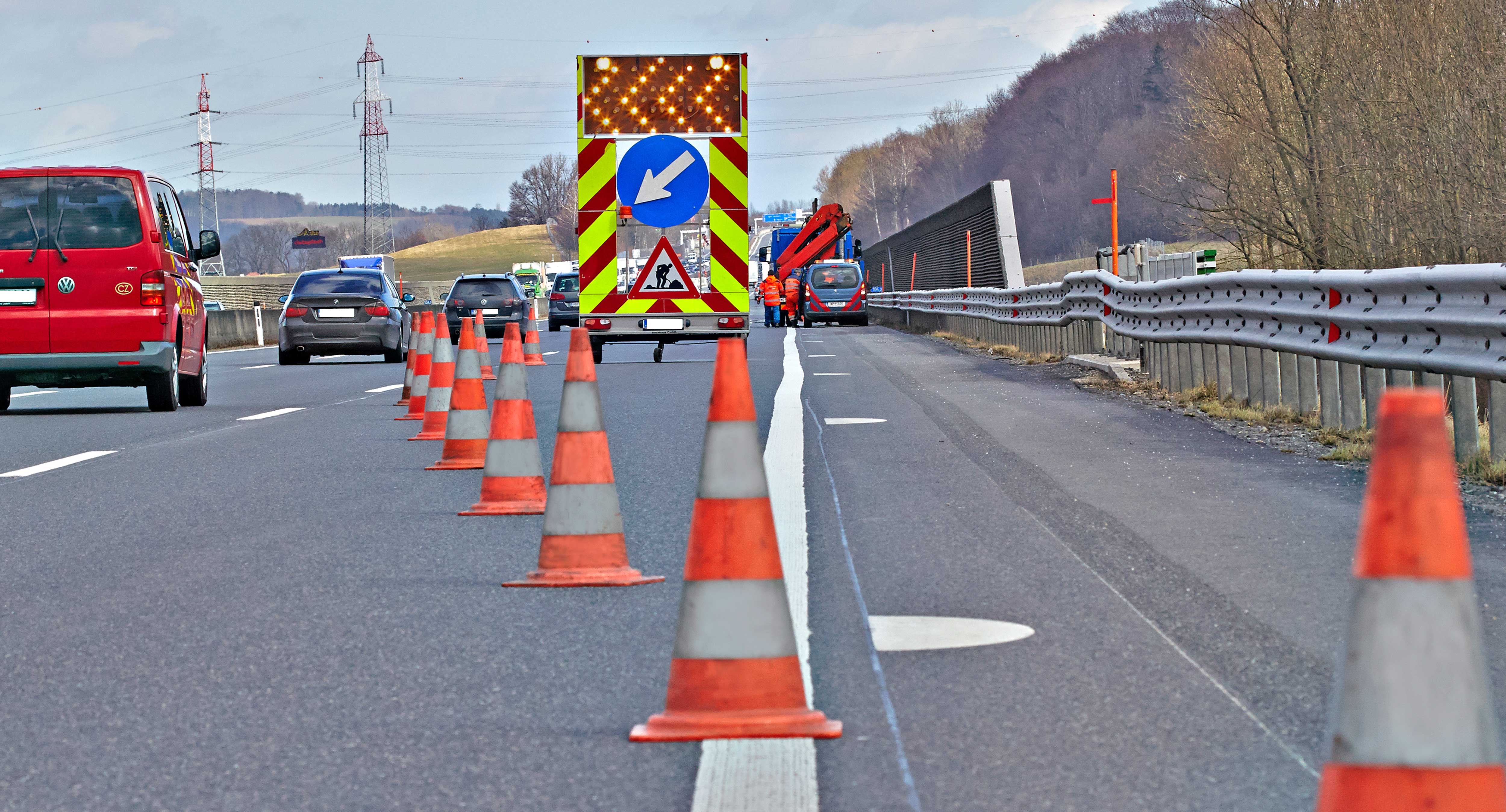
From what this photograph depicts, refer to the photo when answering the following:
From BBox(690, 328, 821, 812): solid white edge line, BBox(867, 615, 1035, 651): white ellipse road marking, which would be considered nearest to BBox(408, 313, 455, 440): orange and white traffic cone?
BBox(690, 328, 821, 812): solid white edge line

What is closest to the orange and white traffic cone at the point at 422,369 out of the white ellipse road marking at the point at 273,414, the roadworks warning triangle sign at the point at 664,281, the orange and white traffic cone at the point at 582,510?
the white ellipse road marking at the point at 273,414

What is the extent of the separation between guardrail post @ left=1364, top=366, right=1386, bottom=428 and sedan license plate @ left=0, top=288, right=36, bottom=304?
1030cm

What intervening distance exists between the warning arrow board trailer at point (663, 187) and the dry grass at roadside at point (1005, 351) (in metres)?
3.48

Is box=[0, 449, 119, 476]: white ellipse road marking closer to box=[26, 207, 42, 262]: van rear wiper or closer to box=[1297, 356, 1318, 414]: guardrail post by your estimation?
box=[26, 207, 42, 262]: van rear wiper

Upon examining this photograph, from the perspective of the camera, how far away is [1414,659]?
7.58 feet

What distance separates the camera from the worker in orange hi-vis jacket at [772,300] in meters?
49.0

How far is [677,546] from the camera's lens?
22.9 ft

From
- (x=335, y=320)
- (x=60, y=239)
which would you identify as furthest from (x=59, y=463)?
(x=335, y=320)

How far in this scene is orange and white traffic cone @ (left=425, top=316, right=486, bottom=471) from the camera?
32.9ft

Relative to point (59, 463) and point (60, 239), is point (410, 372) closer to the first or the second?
point (60, 239)

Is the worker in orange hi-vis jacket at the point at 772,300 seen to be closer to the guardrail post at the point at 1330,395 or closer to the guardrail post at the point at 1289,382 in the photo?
the guardrail post at the point at 1289,382

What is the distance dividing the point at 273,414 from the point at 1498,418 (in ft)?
32.7

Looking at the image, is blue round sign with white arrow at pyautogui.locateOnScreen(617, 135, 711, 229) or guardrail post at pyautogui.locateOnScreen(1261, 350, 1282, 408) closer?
guardrail post at pyautogui.locateOnScreen(1261, 350, 1282, 408)

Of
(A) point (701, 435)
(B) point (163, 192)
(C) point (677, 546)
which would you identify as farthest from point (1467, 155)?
(C) point (677, 546)
